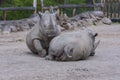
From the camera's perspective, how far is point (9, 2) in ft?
74.8

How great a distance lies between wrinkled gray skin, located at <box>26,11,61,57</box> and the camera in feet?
26.0

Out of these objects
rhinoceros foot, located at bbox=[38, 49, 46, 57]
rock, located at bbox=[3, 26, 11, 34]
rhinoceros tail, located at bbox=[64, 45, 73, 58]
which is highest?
rhinoceros tail, located at bbox=[64, 45, 73, 58]

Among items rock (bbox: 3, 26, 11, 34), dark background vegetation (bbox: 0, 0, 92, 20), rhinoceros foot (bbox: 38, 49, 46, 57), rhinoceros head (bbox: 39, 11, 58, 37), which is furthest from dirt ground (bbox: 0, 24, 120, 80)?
dark background vegetation (bbox: 0, 0, 92, 20)

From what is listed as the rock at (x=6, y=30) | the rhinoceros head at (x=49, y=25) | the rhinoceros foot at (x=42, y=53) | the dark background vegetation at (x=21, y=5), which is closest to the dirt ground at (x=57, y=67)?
the rhinoceros foot at (x=42, y=53)

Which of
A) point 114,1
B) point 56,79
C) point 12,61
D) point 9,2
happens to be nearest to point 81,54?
point 12,61

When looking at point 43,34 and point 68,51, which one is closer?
point 68,51

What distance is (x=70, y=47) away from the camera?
7258 mm

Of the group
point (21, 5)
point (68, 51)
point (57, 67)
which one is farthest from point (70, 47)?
point (21, 5)

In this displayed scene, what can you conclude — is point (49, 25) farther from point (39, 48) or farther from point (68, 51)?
point (68, 51)

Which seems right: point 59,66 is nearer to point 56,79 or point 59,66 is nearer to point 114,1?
point 56,79

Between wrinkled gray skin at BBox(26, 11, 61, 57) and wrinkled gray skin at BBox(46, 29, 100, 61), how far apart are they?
0.33 meters

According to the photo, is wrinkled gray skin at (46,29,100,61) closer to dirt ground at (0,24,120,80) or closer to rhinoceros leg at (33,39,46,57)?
dirt ground at (0,24,120,80)

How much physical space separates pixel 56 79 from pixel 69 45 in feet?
5.18

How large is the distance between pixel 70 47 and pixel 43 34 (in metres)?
1.05
